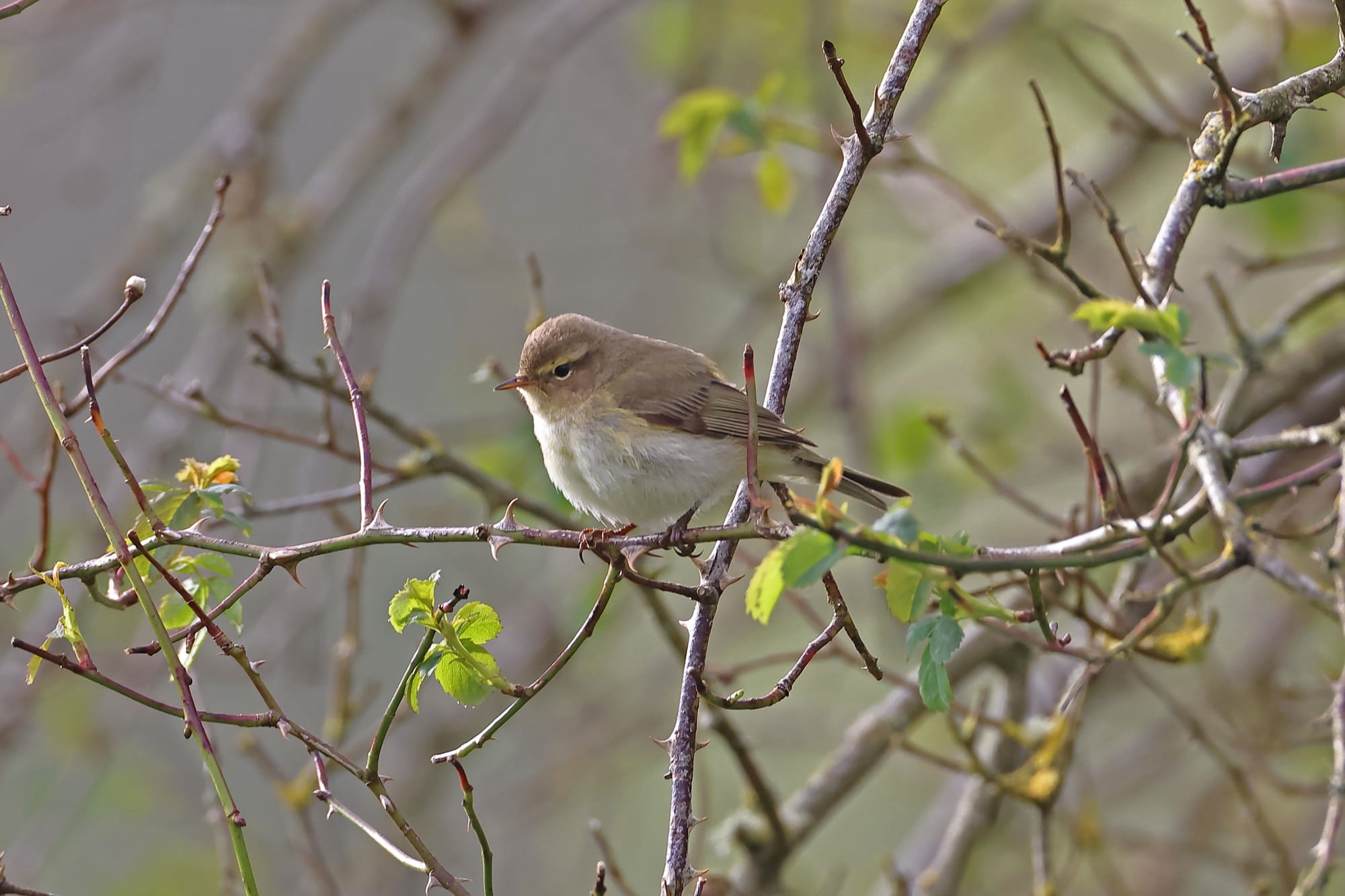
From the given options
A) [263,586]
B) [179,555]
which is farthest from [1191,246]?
[179,555]

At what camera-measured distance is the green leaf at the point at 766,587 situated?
58.0 inches

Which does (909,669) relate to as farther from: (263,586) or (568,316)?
(263,586)

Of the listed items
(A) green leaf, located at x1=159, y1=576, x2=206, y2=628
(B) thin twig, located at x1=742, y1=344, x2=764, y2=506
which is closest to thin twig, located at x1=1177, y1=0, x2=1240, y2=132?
(B) thin twig, located at x1=742, y1=344, x2=764, y2=506

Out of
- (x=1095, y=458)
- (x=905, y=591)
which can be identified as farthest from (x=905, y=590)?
(x=1095, y=458)

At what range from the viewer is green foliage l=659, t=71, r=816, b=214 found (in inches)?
126

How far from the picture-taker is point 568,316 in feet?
12.2

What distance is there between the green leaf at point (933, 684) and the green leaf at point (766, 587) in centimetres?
26

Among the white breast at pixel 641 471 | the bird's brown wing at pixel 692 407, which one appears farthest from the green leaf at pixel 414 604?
the bird's brown wing at pixel 692 407

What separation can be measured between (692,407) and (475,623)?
175cm

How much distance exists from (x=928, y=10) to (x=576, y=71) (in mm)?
6791

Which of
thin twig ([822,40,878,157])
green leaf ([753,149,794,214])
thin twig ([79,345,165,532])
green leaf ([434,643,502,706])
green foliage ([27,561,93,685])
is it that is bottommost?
green leaf ([434,643,502,706])

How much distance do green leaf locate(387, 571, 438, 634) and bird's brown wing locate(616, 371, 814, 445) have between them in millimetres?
1689

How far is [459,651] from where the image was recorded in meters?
1.76

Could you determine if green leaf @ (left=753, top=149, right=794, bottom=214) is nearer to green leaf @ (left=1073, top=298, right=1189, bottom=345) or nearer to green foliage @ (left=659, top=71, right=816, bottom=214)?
green foliage @ (left=659, top=71, right=816, bottom=214)
